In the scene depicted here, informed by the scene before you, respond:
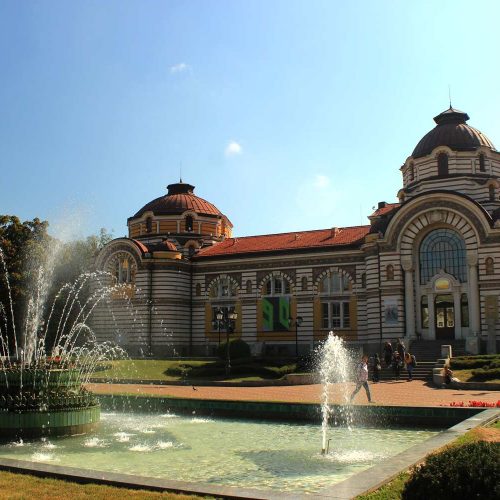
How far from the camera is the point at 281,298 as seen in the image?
50.7m

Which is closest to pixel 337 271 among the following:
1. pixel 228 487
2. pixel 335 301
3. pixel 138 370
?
pixel 335 301

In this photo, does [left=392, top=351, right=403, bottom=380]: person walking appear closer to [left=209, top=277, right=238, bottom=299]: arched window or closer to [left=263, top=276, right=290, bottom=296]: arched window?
[left=263, top=276, right=290, bottom=296]: arched window

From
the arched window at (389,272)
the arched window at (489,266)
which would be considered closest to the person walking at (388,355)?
the arched window at (389,272)

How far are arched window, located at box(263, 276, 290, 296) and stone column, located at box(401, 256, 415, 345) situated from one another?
1083cm

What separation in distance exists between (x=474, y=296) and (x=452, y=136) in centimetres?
1326

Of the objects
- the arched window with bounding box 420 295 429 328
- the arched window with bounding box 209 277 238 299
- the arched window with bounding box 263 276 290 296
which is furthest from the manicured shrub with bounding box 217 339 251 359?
the arched window with bounding box 420 295 429 328

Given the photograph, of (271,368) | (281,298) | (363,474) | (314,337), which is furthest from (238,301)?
(363,474)

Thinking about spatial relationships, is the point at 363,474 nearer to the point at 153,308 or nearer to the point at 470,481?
the point at 470,481

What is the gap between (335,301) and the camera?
48625 millimetres

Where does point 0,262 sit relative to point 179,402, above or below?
above

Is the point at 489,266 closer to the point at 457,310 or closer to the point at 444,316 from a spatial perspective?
the point at 457,310

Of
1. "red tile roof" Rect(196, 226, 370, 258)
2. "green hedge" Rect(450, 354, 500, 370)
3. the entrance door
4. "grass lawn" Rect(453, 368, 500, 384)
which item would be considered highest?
"red tile roof" Rect(196, 226, 370, 258)

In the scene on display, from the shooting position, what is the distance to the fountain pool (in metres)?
12.1

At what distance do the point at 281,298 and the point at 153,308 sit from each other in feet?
35.0
